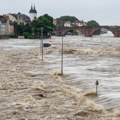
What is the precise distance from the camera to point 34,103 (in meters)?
27.0

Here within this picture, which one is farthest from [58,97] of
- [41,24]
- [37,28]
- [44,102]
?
[41,24]

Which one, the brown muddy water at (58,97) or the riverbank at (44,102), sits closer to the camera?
the riverbank at (44,102)

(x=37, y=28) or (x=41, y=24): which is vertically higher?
(x=41, y=24)

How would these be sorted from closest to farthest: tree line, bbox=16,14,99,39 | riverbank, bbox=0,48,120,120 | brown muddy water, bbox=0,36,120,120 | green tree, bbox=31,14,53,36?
riverbank, bbox=0,48,120,120 → brown muddy water, bbox=0,36,120,120 → tree line, bbox=16,14,99,39 → green tree, bbox=31,14,53,36

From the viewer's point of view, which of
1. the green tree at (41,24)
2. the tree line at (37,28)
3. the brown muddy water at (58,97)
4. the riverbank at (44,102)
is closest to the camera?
the riverbank at (44,102)

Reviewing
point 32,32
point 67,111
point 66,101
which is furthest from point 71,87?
point 32,32

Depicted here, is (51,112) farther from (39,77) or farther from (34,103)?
(39,77)

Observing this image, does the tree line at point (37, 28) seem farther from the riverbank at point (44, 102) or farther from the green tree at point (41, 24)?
the riverbank at point (44, 102)

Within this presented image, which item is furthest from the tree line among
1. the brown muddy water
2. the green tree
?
the brown muddy water

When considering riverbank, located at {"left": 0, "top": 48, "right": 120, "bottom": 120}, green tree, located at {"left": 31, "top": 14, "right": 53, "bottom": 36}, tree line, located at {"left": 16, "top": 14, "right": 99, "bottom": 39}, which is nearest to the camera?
riverbank, located at {"left": 0, "top": 48, "right": 120, "bottom": 120}

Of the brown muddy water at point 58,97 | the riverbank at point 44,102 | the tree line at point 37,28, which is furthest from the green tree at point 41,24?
the riverbank at point 44,102

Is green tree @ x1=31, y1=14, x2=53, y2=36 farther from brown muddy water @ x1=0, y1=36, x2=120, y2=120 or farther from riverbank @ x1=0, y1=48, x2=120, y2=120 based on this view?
riverbank @ x1=0, y1=48, x2=120, y2=120

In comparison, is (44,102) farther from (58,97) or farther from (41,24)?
(41,24)

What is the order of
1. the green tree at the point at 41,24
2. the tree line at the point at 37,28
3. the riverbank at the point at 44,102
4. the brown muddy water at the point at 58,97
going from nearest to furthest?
the riverbank at the point at 44,102
the brown muddy water at the point at 58,97
the tree line at the point at 37,28
the green tree at the point at 41,24
